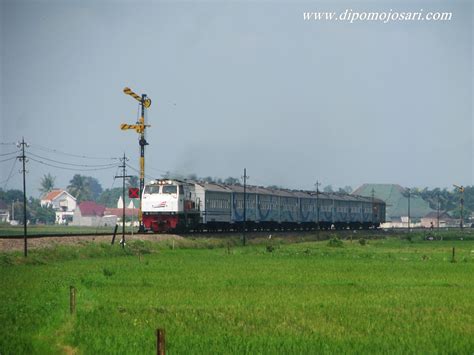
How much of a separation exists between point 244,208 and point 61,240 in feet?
87.0

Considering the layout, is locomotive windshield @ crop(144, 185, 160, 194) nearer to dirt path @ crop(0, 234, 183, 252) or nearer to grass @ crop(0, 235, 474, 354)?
dirt path @ crop(0, 234, 183, 252)

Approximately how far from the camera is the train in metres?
79.1

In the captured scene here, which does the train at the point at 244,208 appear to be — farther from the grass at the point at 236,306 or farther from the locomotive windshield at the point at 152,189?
the grass at the point at 236,306

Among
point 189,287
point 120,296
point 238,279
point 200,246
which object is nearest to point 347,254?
point 200,246

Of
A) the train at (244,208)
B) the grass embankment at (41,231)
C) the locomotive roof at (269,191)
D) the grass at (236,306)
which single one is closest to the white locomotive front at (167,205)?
the train at (244,208)

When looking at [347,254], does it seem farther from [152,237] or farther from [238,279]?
[238,279]

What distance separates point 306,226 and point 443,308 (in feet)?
265

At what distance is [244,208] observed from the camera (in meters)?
91.6

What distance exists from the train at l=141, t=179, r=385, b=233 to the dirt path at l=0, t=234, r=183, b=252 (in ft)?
6.45

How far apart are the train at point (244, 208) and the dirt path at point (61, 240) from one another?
1.97 metres

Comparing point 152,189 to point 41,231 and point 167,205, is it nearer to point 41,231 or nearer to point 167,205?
point 167,205

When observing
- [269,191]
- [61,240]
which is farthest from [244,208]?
[61,240]

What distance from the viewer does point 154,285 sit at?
42156 mm

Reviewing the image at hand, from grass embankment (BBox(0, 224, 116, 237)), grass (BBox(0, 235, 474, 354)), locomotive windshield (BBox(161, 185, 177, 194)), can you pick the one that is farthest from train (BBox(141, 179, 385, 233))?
grass embankment (BBox(0, 224, 116, 237))
